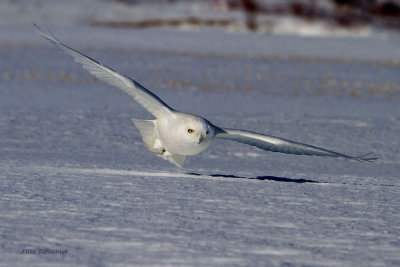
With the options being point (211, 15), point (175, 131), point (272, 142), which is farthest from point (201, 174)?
Answer: point (211, 15)

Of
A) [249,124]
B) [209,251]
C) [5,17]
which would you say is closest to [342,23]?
[5,17]

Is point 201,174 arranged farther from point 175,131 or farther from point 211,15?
point 211,15

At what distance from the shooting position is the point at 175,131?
22.0 ft

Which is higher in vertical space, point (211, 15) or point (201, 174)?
point (211, 15)

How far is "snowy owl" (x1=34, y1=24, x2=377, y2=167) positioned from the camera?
6594mm

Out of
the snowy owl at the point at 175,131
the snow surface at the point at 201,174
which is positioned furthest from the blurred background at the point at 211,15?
the snowy owl at the point at 175,131

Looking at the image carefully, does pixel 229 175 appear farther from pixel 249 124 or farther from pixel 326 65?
pixel 326 65

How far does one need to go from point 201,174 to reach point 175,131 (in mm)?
1542

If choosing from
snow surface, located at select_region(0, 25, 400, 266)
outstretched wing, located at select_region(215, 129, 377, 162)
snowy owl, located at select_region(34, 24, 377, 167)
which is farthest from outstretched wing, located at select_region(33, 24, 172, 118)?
snow surface, located at select_region(0, 25, 400, 266)

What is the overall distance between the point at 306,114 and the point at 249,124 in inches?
70.8

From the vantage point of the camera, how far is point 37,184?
22.6 feet

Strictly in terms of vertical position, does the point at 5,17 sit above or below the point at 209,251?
above

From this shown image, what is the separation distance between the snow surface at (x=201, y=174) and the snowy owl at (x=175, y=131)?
0.38 m

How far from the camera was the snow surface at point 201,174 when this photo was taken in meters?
5.15
